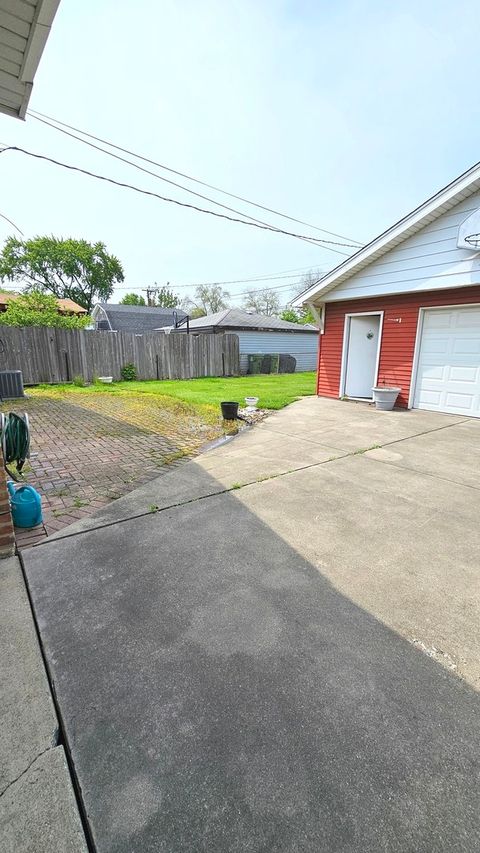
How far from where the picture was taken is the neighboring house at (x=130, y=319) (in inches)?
1123

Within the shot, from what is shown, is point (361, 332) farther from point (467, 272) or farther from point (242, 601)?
point (242, 601)

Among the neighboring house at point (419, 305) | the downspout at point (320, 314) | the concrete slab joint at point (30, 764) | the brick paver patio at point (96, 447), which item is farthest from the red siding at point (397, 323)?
the concrete slab joint at point (30, 764)

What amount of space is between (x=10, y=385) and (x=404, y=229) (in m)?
10.2

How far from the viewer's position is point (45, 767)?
1.29 meters

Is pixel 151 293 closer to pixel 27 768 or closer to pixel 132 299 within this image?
pixel 132 299

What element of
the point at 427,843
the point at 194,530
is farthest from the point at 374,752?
the point at 194,530

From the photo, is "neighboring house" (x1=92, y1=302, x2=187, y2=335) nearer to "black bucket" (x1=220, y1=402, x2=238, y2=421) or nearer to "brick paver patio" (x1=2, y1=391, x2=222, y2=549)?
"brick paver patio" (x1=2, y1=391, x2=222, y2=549)

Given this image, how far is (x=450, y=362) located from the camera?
303 inches

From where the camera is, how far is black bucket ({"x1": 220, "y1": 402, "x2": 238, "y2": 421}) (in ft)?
23.1

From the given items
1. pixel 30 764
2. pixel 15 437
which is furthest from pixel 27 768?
pixel 15 437

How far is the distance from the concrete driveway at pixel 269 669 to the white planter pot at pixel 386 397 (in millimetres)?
5151

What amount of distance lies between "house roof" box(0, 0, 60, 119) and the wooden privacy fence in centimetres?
1003

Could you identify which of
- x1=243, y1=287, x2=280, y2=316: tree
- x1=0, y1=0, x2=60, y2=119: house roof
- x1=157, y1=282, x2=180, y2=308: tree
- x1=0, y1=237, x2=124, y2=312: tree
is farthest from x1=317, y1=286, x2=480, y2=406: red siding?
x1=157, y1=282, x2=180, y2=308: tree

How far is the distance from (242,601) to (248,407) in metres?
6.66
